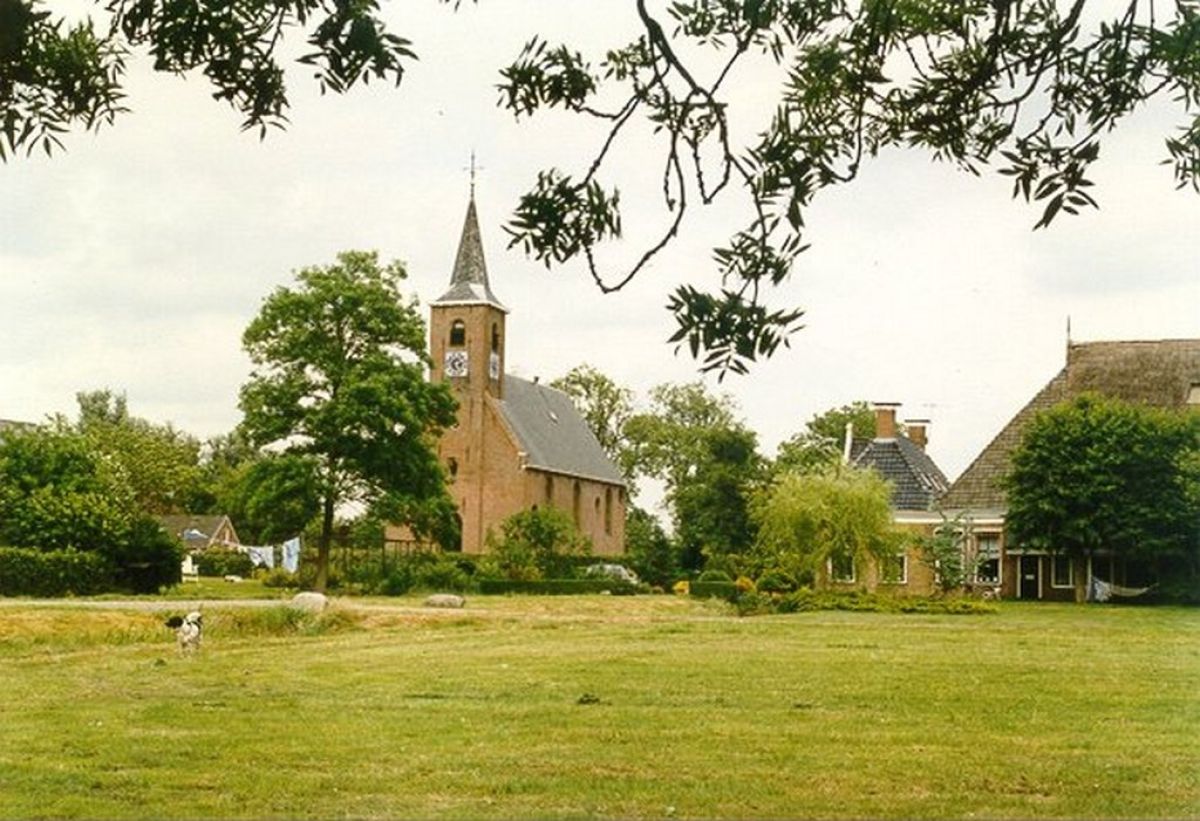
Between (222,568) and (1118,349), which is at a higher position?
(1118,349)

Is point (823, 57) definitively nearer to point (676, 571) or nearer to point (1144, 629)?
point (1144, 629)

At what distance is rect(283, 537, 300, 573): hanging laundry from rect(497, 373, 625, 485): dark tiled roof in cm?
1555

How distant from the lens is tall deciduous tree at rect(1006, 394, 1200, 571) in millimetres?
43188

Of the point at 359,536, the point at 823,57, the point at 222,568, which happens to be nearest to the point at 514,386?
the point at 222,568

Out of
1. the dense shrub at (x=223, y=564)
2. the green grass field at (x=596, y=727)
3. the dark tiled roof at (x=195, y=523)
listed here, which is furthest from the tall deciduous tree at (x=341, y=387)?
the dark tiled roof at (x=195, y=523)

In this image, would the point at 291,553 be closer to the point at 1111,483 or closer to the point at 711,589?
the point at 711,589

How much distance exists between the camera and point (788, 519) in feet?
141

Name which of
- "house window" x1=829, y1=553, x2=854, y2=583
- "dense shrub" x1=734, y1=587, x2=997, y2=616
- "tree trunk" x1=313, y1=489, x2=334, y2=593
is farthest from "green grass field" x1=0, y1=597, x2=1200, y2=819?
"tree trunk" x1=313, y1=489, x2=334, y2=593

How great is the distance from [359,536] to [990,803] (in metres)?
43.3

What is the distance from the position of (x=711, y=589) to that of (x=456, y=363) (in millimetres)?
30858

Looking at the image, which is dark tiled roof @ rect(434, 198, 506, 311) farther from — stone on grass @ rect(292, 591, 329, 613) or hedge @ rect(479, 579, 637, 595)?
stone on grass @ rect(292, 591, 329, 613)

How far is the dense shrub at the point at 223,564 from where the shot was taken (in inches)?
3019

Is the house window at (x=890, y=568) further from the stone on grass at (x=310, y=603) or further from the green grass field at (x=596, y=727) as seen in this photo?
the stone on grass at (x=310, y=603)

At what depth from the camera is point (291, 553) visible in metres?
Result: 63.8
